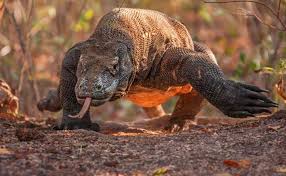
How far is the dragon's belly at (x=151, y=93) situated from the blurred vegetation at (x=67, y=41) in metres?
0.84

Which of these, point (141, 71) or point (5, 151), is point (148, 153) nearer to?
point (5, 151)

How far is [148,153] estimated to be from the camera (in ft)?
16.5

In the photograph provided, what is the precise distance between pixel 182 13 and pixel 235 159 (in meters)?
13.3

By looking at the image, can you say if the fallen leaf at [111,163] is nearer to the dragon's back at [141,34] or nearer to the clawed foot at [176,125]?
the dragon's back at [141,34]

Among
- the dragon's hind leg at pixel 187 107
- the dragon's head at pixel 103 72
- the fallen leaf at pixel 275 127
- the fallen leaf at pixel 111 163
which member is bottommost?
the dragon's hind leg at pixel 187 107

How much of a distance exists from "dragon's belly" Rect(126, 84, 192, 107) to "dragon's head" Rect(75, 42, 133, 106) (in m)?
0.67

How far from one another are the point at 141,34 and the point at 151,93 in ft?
2.30

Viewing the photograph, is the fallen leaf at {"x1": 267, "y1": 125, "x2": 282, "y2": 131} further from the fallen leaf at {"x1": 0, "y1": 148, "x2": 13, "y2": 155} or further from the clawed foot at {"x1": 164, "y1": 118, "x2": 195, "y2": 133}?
the fallen leaf at {"x1": 0, "y1": 148, "x2": 13, "y2": 155}

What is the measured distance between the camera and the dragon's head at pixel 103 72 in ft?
19.0

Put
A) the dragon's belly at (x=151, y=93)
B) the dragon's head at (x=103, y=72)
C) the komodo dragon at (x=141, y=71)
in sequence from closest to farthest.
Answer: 1. the dragon's head at (x=103, y=72)
2. the komodo dragon at (x=141, y=71)
3. the dragon's belly at (x=151, y=93)

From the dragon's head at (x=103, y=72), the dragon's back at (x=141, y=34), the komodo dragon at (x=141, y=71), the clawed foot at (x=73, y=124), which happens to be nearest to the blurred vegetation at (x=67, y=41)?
the dragon's back at (x=141, y=34)

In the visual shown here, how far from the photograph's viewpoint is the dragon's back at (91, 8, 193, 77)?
666 centimetres

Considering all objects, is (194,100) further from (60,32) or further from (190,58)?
(60,32)

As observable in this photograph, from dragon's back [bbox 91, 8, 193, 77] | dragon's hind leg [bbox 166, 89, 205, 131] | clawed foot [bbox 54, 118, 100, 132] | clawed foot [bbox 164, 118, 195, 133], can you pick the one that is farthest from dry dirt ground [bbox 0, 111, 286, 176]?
dragon's hind leg [bbox 166, 89, 205, 131]
